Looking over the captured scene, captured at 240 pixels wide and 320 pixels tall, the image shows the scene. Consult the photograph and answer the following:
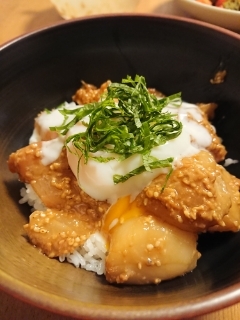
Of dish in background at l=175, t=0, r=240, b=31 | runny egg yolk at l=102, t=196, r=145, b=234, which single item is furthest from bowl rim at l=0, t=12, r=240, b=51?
runny egg yolk at l=102, t=196, r=145, b=234


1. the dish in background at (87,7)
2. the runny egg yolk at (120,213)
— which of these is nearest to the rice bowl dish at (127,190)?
the runny egg yolk at (120,213)

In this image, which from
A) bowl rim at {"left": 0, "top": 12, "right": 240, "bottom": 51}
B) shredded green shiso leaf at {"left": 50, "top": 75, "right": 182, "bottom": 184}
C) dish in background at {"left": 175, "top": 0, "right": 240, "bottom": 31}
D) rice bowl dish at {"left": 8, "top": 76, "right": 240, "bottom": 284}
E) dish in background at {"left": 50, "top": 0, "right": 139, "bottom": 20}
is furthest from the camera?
dish in background at {"left": 50, "top": 0, "right": 139, "bottom": 20}

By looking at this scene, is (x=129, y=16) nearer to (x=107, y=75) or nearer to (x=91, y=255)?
(x=107, y=75)

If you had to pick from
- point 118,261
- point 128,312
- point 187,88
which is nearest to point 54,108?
point 187,88

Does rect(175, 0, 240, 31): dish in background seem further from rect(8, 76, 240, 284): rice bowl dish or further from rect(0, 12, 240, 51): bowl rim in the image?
rect(8, 76, 240, 284): rice bowl dish

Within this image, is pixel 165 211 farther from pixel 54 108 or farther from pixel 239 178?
pixel 54 108

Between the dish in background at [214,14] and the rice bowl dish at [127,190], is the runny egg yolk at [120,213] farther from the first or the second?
the dish in background at [214,14]
